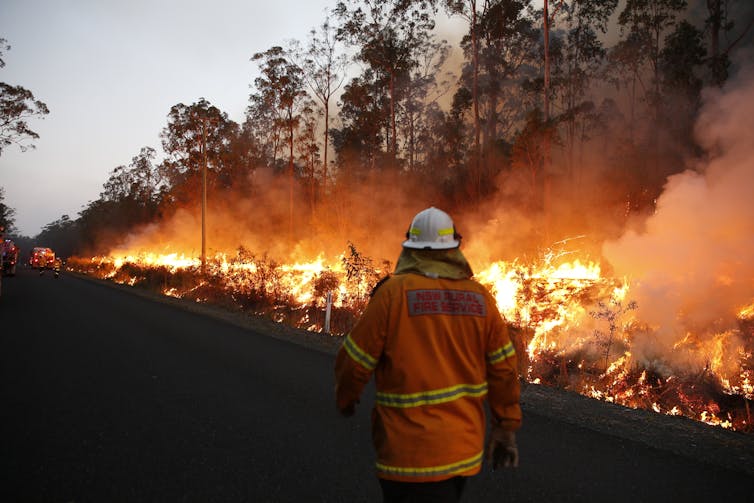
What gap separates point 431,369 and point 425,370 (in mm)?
26

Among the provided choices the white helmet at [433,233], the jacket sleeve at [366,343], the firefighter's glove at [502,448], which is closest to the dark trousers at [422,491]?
the firefighter's glove at [502,448]

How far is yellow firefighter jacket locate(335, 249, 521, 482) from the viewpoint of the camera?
2.05 metres

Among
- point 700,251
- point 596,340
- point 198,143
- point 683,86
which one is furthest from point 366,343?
point 198,143

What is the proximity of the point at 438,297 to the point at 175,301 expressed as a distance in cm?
1808

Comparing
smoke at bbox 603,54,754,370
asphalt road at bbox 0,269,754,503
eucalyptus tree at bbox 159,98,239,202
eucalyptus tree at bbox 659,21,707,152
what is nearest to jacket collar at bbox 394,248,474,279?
asphalt road at bbox 0,269,754,503

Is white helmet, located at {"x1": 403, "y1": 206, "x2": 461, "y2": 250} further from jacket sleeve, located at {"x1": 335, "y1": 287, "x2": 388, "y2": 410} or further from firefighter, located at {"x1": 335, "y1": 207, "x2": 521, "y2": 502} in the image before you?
jacket sleeve, located at {"x1": 335, "y1": 287, "x2": 388, "y2": 410}

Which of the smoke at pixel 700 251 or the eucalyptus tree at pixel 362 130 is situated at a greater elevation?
the eucalyptus tree at pixel 362 130

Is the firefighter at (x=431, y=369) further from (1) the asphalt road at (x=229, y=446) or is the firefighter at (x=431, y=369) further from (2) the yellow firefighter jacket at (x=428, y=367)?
(1) the asphalt road at (x=229, y=446)

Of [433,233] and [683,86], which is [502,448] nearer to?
[433,233]

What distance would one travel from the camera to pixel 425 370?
2.08 meters

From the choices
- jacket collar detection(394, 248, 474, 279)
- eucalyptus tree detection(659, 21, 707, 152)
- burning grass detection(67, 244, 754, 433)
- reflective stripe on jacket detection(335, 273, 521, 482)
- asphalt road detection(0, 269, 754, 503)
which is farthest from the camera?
eucalyptus tree detection(659, 21, 707, 152)

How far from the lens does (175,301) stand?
18375mm

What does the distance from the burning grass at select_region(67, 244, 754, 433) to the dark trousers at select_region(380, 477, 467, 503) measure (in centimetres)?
581

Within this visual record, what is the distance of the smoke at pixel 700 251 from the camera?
8.28 m
